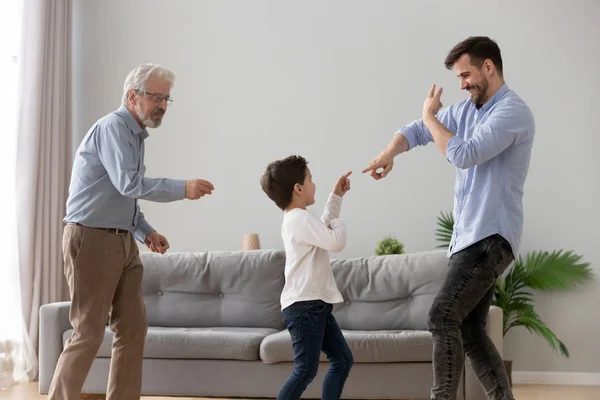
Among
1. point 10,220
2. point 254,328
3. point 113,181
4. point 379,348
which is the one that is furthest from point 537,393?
point 10,220

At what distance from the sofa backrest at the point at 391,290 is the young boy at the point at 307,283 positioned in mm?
1285

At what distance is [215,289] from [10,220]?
1466 millimetres

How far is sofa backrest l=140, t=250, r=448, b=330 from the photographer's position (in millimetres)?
4078

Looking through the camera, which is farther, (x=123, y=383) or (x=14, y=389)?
(x=14, y=389)

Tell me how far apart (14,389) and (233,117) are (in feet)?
7.28

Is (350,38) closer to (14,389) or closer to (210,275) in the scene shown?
(210,275)

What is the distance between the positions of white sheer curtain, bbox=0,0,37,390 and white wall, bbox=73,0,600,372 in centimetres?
60

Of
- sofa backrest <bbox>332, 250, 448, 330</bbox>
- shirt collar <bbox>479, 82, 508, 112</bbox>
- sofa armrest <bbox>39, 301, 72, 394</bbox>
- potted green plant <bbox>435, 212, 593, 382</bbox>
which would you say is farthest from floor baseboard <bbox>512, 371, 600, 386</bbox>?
sofa armrest <bbox>39, 301, 72, 394</bbox>

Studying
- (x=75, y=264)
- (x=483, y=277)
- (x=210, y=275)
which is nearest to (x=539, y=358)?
(x=210, y=275)

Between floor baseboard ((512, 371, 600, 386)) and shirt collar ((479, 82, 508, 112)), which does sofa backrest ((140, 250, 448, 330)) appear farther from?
shirt collar ((479, 82, 508, 112))

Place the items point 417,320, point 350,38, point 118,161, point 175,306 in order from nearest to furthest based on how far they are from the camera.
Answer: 1. point 118,161
2. point 417,320
3. point 175,306
4. point 350,38

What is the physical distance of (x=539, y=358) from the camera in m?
4.62

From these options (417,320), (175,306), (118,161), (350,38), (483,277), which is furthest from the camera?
(350,38)

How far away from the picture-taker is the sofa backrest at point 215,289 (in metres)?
4.23
